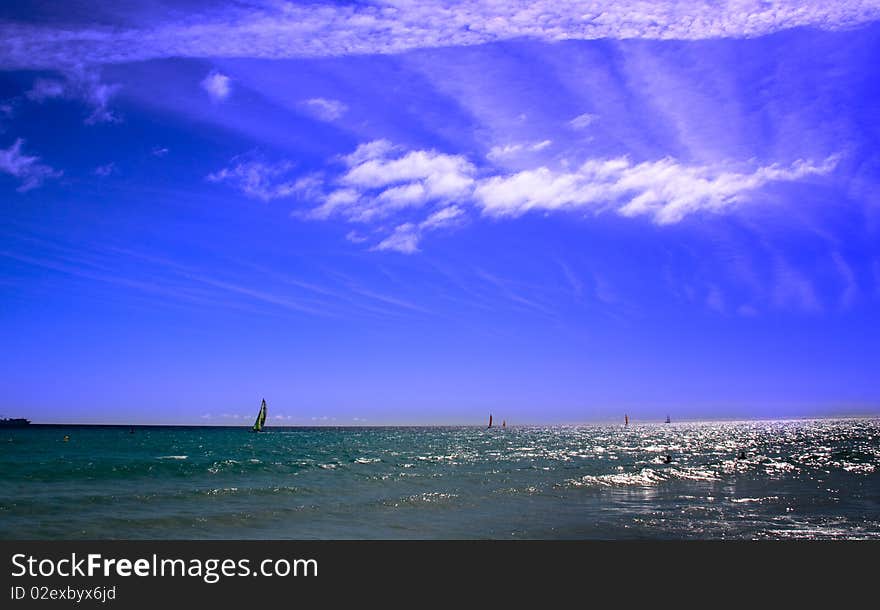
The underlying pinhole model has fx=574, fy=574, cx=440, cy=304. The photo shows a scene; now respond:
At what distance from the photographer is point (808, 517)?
2280 centimetres

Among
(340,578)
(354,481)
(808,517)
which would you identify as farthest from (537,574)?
(354,481)

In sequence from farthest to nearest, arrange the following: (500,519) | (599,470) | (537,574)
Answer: (599,470) < (500,519) < (537,574)

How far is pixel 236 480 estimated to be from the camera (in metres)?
35.8

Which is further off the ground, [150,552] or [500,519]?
[150,552]

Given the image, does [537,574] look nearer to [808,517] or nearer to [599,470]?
[808,517]

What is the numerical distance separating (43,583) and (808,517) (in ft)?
83.4

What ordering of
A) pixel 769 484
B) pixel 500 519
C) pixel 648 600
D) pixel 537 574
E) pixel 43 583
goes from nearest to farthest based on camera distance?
pixel 648 600, pixel 43 583, pixel 537 574, pixel 500 519, pixel 769 484

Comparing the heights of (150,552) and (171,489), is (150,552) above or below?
above

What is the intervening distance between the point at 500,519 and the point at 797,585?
38.9ft

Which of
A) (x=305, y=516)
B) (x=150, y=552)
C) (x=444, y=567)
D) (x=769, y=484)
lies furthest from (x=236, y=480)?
(x=769, y=484)

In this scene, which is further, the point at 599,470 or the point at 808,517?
the point at 599,470

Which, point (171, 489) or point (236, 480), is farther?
point (236, 480)

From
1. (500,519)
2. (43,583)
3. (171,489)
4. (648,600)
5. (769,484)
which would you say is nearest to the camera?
(648,600)

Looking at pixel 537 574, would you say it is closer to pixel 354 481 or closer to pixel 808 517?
pixel 808 517
